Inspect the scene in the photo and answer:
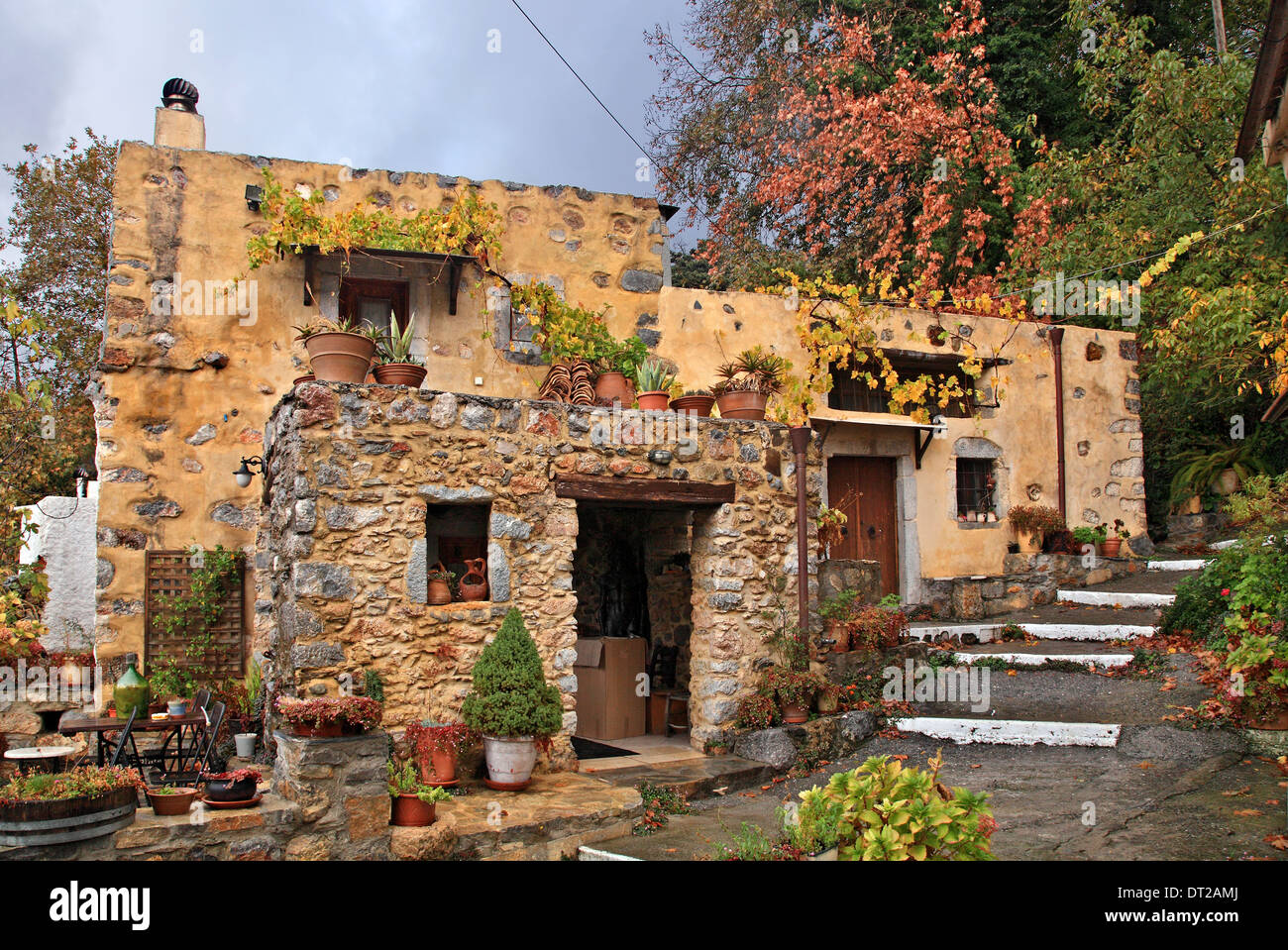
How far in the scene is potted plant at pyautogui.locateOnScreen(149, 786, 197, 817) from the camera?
4938 mm

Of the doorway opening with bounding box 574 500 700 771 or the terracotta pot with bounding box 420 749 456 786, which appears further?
the doorway opening with bounding box 574 500 700 771

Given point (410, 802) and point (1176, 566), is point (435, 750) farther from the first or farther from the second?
point (1176, 566)

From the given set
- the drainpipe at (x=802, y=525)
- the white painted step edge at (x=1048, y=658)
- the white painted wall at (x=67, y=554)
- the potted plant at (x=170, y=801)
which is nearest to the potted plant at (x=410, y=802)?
the potted plant at (x=170, y=801)

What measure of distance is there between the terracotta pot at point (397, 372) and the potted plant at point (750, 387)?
270 cm

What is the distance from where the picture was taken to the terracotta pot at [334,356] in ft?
20.8

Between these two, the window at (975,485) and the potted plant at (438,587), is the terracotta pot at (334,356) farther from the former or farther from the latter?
the window at (975,485)

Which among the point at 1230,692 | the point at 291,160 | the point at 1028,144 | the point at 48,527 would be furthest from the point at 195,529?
the point at 1028,144

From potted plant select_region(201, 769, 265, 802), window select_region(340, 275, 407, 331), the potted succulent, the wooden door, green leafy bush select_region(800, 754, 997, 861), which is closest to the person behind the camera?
green leafy bush select_region(800, 754, 997, 861)

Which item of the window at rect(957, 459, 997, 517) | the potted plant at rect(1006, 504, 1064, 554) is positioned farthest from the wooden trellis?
the potted plant at rect(1006, 504, 1064, 554)

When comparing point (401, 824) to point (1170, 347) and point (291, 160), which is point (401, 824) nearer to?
point (291, 160)

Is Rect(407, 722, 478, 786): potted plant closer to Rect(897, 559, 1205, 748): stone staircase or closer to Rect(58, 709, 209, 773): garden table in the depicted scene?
Rect(58, 709, 209, 773): garden table

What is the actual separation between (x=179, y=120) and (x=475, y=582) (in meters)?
5.70

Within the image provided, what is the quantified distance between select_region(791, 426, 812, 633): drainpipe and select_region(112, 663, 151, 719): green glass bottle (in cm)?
511

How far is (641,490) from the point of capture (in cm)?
719
